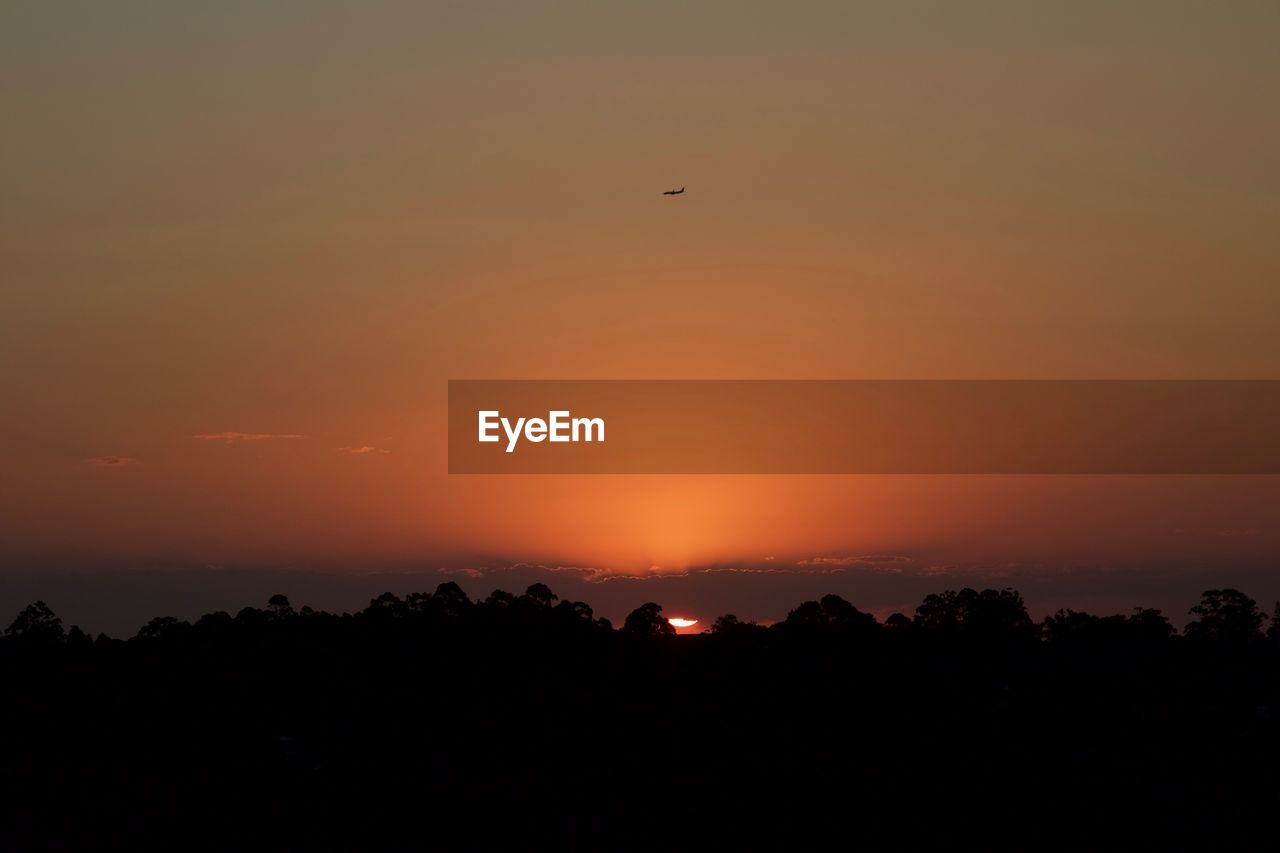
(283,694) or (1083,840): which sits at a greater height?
(283,694)

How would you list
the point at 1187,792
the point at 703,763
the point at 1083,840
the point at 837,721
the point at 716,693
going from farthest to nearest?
1. the point at 716,693
2. the point at 837,721
3. the point at 703,763
4. the point at 1187,792
5. the point at 1083,840

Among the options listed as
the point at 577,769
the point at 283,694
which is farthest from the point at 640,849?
the point at 283,694

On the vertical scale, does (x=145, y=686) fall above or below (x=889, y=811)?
above

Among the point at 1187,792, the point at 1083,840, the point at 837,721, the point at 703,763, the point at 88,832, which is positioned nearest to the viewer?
the point at 88,832

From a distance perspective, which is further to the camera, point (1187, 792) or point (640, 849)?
point (1187, 792)

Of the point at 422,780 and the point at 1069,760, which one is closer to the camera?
the point at 422,780

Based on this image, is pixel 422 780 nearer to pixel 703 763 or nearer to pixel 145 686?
pixel 703 763

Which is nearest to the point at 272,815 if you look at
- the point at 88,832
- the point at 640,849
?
the point at 88,832

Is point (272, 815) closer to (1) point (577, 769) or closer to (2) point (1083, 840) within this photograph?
(1) point (577, 769)

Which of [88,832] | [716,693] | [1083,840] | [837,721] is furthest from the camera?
[716,693]
